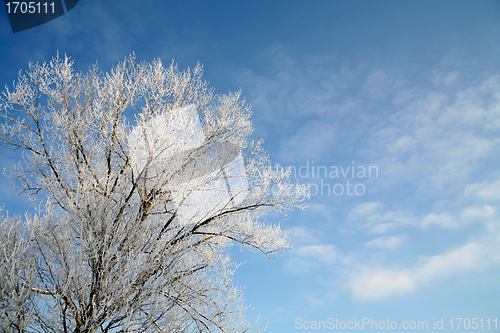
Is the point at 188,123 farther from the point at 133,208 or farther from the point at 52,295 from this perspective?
the point at 52,295

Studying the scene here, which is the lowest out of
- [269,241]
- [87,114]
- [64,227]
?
[64,227]

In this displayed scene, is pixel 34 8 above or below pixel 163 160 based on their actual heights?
above

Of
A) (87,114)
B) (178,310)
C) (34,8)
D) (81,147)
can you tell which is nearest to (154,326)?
(178,310)

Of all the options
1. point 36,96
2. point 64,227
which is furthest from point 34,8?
point 64,227

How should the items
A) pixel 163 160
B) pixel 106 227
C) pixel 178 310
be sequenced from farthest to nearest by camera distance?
pixel 163 160 < pixel 178 310 < pixel 106 227

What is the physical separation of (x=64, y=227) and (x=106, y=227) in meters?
0.74

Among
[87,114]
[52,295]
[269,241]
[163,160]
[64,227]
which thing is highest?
[87,114]

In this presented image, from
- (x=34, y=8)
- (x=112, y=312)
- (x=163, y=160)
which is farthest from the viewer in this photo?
(x=34, y=8)

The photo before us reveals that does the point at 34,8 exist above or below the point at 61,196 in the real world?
above

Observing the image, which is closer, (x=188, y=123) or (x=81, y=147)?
(x=81, y=147)

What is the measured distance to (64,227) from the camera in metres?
5.04

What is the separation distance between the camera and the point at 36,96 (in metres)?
6.58

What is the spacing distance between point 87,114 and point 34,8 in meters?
3.37

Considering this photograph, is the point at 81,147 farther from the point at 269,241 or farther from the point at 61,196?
the point at 269,241
